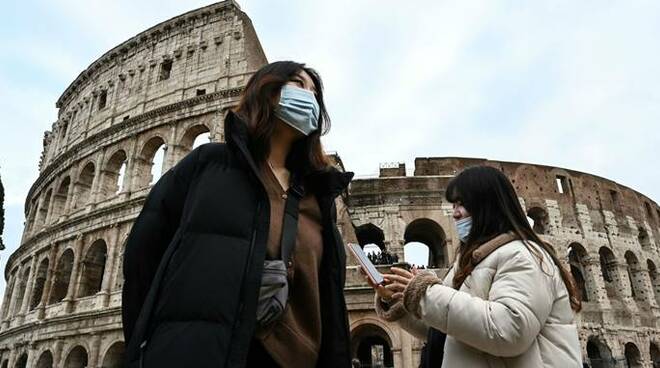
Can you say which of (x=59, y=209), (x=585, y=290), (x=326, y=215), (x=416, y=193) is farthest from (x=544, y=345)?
(x=59, y=209)

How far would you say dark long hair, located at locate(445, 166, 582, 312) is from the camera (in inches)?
84.1

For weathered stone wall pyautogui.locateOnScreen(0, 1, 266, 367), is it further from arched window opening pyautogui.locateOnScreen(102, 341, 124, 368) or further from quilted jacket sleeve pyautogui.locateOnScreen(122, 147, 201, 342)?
quilted jacket sleeve pyautogui.locateOnScreen(122, 147, 201, 342)

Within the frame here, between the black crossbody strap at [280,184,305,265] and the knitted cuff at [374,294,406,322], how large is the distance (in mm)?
782

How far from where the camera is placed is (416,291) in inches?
80.2

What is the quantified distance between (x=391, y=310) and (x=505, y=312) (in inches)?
29.9

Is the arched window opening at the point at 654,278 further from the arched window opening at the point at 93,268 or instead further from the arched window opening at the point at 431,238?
the arched window opening at the point at 93,268

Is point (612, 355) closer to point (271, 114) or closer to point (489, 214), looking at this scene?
point (489, 214)

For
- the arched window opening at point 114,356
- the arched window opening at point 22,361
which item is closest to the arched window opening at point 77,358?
the arched window opening at point 114,356

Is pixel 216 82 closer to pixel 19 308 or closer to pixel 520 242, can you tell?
pixel 19 308

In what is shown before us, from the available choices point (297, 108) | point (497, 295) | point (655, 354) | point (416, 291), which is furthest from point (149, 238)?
point (655, 354)

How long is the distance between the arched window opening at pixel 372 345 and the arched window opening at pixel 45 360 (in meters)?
12.1

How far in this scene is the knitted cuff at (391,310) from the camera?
2.37 meters

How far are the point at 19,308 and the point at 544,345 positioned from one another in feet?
80.8

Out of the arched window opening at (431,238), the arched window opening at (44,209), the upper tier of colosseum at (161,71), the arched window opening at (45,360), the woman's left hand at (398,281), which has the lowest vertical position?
the woman's left hand at (398,281)
